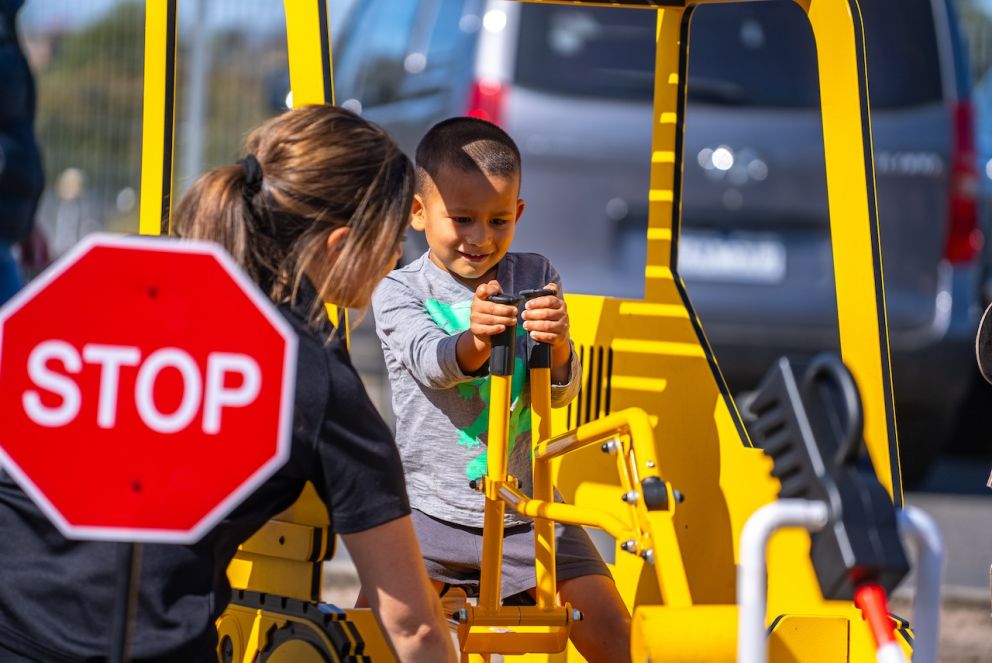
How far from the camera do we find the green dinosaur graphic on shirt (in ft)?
9.55

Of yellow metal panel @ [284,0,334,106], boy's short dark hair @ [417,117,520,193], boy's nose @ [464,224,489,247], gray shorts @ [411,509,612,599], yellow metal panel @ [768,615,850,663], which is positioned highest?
yellow metal panel @ [284,0,334,106]

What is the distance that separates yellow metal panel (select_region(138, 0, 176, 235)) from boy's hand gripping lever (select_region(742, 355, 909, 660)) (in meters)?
1.50

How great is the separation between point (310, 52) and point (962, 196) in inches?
164

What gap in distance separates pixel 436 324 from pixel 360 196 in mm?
782

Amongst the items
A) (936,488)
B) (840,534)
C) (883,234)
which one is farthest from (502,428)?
(936,488)

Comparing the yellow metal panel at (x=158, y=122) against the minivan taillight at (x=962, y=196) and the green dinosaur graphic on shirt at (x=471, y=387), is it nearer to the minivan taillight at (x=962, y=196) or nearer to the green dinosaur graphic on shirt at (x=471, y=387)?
the green dinosaur graphic on shirt at (x=471, y=387)

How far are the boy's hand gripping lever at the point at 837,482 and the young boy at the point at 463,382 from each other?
1.02m

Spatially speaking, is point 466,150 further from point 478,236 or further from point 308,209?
point 308,209

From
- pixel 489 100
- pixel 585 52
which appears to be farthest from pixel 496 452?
pixel 585 52

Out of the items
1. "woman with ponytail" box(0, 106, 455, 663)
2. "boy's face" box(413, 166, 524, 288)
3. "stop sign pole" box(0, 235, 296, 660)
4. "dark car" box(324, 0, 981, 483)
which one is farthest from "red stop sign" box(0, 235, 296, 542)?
"dark car" box(324, 0, 981, 483)

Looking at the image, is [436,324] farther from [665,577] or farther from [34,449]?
[34,449]

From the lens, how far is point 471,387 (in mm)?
2939

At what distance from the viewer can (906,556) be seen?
170 cm

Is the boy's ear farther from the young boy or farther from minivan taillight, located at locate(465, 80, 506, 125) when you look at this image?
minivan taillight, located at locate(465, 80, 506, 125)
